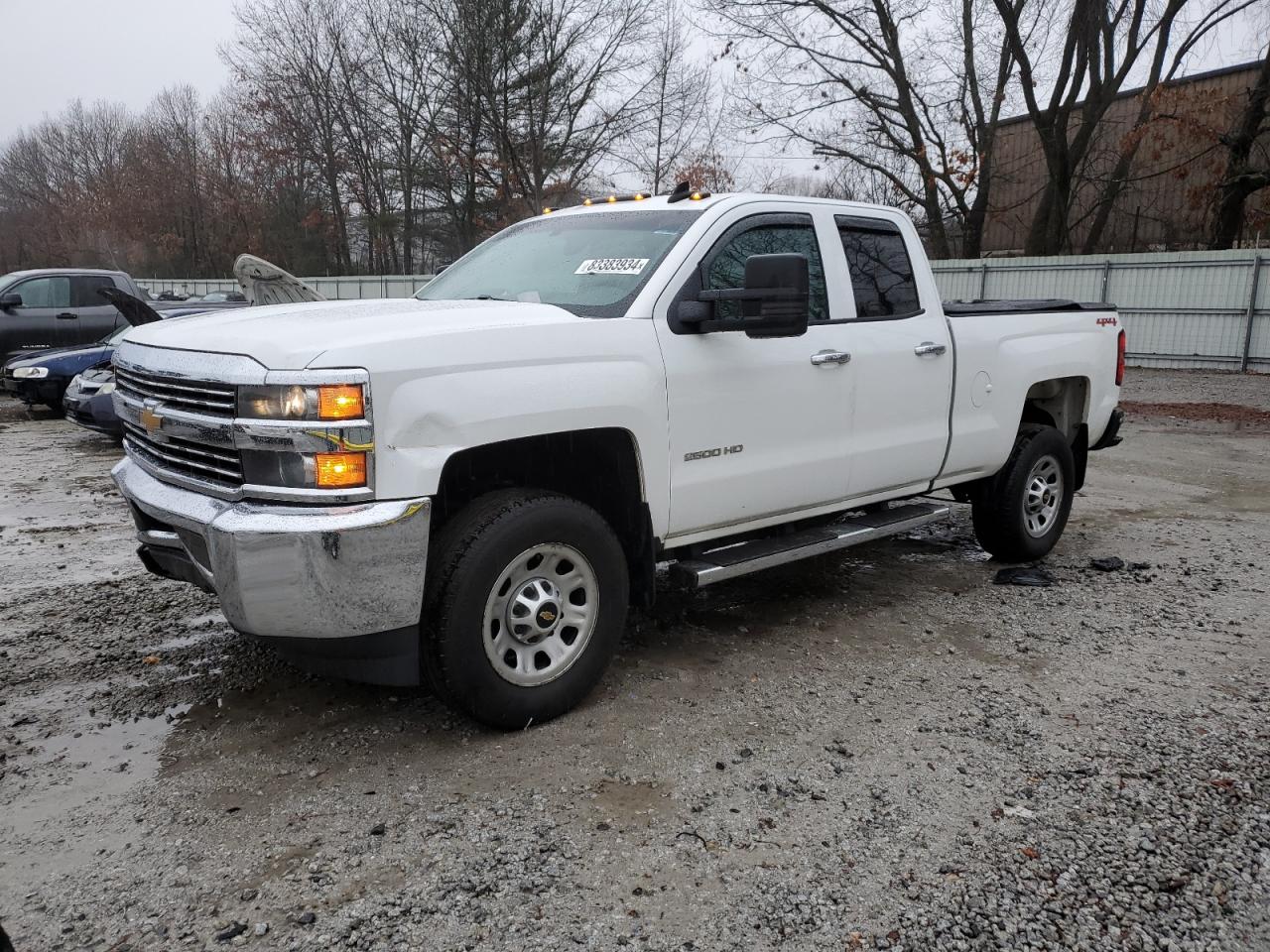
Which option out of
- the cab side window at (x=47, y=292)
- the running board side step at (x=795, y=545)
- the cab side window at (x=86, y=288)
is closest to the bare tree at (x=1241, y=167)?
the running board side step at (x=795, y=545)

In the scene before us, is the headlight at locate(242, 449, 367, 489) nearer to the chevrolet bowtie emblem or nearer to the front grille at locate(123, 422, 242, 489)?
the front grille at locate(123, 422, 242, 489)

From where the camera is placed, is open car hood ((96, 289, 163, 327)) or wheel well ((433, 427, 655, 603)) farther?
open car hood ((96, 289, 163, 327))

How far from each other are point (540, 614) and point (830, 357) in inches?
74.9

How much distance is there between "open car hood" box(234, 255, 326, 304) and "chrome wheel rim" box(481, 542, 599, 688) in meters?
5.72

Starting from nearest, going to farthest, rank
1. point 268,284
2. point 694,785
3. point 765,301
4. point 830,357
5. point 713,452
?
point 694,785
point 765,301
point 713,452
point 830,357
point 268,284

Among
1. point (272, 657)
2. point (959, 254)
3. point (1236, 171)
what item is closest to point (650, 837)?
point (272, 657)

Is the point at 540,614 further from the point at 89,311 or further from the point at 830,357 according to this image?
the point at 89,311

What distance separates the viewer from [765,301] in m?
3.83

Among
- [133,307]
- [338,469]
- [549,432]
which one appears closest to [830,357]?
[549,432]

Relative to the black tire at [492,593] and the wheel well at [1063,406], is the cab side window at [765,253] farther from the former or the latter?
the wheel well at [1063,406]

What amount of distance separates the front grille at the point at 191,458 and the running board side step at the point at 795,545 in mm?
1839

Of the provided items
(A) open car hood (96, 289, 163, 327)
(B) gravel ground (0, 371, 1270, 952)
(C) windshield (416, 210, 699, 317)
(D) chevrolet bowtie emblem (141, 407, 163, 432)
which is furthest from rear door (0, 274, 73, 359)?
(D) chevrolet bowtie emblem (141, 407, 163, 432)

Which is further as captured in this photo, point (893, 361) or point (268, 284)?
→ point (268, 284)

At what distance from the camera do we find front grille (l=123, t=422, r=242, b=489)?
3.30 m
